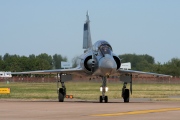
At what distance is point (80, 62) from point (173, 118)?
13277 millimetres

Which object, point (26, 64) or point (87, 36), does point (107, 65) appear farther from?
point (26, 64)

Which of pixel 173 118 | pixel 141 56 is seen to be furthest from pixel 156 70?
pixel 173 118

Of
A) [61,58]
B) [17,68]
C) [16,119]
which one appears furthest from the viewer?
[17,68]

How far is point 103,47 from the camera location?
26547 millimetres

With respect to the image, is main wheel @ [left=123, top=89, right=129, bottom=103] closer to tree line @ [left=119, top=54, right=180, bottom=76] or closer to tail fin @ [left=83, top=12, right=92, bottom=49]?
tail fin @ [left=83, top=12, right=92, bottom=49]

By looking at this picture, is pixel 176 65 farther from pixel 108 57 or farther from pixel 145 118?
pixel 145 118

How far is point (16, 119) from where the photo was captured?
15344 millimetres

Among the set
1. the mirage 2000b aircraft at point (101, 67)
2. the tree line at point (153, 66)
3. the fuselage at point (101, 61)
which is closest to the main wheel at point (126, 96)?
the mirage 2000b aircraft at point (101, 67)

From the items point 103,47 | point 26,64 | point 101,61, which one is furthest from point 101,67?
point 26,64

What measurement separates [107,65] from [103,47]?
4.65ft

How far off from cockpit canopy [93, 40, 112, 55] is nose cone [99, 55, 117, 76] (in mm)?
509

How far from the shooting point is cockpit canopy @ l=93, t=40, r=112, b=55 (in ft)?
86.5

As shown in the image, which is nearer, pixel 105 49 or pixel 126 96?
pixel 105 49

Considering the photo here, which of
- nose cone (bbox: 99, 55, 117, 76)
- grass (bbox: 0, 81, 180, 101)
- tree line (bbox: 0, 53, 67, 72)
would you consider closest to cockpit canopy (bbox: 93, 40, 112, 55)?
nose cone (bbox: 99, 55, 117, 76)
